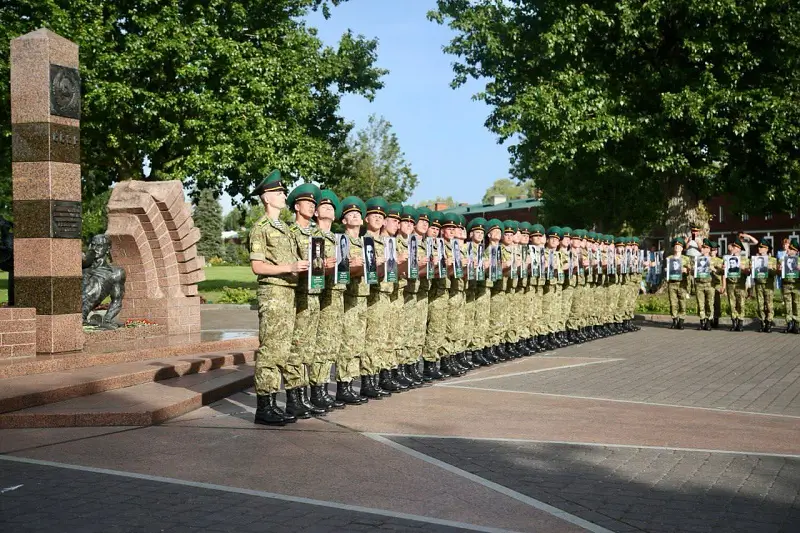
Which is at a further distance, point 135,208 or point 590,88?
point 590,88

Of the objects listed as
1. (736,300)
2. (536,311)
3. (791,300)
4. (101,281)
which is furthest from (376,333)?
(736,300)

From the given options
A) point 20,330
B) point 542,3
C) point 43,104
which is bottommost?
point 20,330

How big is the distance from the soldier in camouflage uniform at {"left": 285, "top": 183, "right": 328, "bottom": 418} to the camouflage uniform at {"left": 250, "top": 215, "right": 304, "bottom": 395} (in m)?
0.17

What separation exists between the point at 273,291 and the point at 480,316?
17.0 ft

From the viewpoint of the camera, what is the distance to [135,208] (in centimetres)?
1372

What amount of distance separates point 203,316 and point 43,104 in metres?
11.3

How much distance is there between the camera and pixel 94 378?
351 inches

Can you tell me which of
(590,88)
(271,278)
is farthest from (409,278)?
(590,88)

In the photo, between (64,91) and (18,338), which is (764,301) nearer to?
(64,91)

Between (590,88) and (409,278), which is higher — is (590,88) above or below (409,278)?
above

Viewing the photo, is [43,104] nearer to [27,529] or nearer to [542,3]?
[27,529]

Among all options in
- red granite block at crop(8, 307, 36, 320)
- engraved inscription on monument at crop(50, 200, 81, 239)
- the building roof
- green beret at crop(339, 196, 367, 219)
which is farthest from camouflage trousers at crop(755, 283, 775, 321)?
the building roof

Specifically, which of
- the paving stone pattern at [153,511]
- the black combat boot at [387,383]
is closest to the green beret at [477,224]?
the black combat boot at [387,383]

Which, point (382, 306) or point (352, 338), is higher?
point (382, 306)
